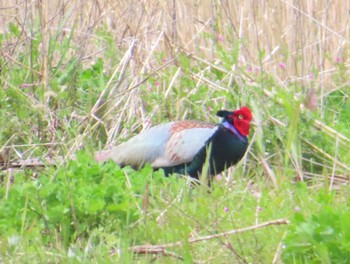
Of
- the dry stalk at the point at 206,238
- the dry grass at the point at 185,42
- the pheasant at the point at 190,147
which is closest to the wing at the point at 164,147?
the pheasant at the point at 190,147

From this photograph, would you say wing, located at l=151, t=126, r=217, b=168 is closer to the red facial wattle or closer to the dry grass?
the red facial wattle

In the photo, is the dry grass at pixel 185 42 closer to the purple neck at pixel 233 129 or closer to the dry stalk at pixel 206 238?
the purple neck at pixel 233 129

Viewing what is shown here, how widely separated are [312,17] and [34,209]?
2.92 metres

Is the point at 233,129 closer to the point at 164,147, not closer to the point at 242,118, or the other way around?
the point at 242,118

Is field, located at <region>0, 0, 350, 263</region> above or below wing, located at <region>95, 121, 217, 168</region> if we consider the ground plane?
above

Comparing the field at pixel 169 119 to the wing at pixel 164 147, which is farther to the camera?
the wing at pixel 164 147

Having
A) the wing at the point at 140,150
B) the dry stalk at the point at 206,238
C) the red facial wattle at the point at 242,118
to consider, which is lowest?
the wing at the point at 140,150

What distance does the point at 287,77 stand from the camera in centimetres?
658

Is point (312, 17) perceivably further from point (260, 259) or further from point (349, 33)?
point (260, 259)

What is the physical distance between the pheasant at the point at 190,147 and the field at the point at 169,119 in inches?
4.0

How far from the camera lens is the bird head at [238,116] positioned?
5730 mm

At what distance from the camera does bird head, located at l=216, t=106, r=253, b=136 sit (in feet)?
18.8

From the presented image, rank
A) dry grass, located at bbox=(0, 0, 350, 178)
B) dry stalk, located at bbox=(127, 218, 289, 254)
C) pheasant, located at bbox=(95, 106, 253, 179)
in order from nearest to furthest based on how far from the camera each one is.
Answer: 1. dry stalk, located at bbox=(127, 218, 289, 254)
2. pheasant, located at bbox=(95, 106, 253, 179)
3. dry grass, located at bbox=(0, 0, 350, 178)

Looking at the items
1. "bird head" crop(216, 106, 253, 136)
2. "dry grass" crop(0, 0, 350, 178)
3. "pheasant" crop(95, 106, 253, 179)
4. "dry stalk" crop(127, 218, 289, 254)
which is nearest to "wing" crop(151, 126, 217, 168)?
"pheasant" crop(95, 106, 253, 179)
